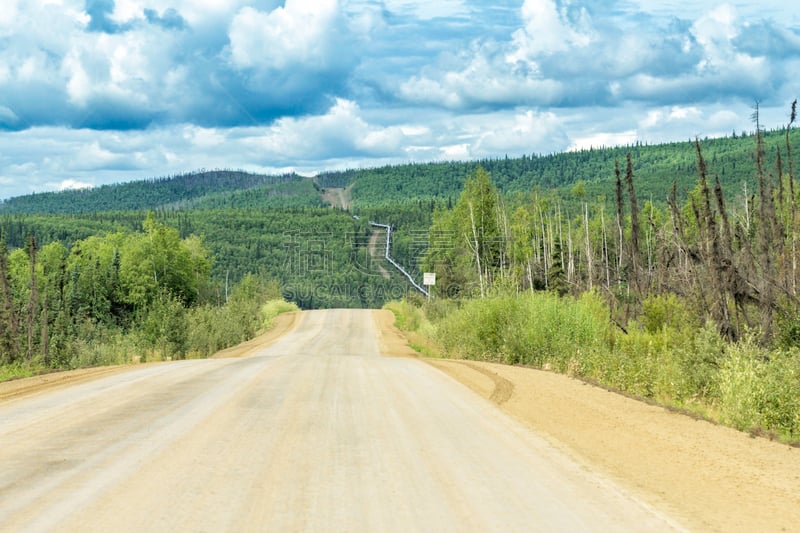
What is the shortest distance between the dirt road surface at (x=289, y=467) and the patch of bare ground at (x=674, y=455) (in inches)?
15.5

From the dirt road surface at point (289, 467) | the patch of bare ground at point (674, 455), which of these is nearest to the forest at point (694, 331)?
the patch of bare ground at point (674, 455)

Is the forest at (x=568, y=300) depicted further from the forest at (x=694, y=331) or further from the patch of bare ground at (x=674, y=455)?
the patch of bare ground at (x=674, y=455)

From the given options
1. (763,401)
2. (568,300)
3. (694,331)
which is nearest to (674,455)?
(763,401)

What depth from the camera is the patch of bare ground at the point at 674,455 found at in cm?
670

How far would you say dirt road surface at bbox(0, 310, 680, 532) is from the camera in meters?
6.12

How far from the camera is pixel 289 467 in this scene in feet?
26.1

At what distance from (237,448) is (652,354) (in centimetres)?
1386

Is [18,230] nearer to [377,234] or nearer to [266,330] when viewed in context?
[377,234]

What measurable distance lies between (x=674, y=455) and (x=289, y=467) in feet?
14.8

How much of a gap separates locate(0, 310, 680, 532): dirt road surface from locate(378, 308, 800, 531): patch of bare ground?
0.39 metres

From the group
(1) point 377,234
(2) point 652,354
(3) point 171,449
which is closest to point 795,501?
(3) point 171,449

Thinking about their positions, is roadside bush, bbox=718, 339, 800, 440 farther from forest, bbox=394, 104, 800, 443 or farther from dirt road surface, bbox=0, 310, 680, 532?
dirt road surface, bbox=0, 310, 680, 532

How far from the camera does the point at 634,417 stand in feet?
39.0

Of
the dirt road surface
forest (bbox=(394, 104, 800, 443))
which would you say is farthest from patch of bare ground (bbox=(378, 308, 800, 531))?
forest (bbox=(394, 104, 800, 443))
